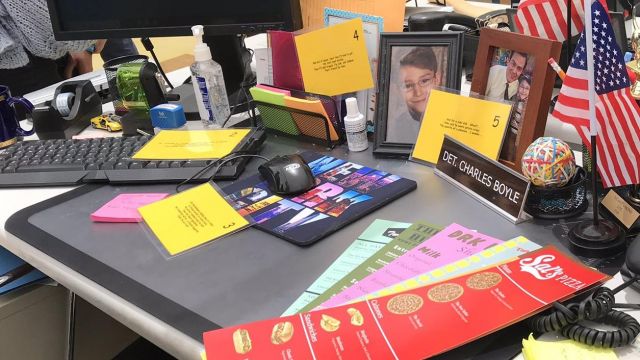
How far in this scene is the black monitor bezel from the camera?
3.83 feet

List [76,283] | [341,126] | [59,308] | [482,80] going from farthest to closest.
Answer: [59,308] < [341,126] < [482,80] < [76,283]

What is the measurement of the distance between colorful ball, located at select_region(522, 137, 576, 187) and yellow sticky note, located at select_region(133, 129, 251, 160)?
546mm

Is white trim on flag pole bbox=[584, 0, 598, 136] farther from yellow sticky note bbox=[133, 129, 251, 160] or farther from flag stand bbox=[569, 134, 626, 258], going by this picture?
yellow sticky note bbox=[133, 129, 251, 160]

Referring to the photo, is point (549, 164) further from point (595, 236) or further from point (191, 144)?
point (191, 144)

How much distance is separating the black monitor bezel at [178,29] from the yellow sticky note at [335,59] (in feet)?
0.37

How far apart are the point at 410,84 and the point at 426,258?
0.39 meters

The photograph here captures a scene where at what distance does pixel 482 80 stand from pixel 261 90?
1.42 ft

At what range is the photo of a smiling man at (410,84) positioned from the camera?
0.96 metres

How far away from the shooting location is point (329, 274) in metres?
0.71

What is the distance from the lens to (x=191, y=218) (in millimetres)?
875

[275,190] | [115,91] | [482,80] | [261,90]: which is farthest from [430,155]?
[115,91]

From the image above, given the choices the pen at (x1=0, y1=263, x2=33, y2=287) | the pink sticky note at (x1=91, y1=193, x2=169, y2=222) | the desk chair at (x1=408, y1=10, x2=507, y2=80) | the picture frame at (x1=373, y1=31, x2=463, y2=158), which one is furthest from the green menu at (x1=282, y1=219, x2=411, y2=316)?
the pen at (x1=0, y1=263, x2=33, y2=287)

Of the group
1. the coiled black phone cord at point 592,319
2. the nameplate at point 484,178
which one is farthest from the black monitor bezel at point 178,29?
the coiled black phone cord at point 592,319

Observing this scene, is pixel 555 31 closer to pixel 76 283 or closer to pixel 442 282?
pixel 442 282
